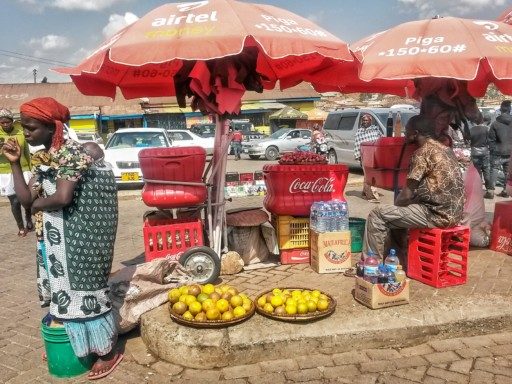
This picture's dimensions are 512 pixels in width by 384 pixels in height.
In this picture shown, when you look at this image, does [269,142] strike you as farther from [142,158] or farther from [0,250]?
[142,158]

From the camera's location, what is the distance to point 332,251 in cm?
473

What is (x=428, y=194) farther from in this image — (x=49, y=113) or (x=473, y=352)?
(x=49, y=113)

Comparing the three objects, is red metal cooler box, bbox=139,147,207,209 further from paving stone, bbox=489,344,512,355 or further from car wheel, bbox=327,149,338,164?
car wheel, bbox=327,149,338,164

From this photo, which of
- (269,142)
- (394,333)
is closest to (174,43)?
(394,333)

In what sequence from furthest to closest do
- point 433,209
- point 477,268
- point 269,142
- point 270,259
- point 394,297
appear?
point 269,142 < point 270,259 < point 477,268 < point 433,209 < point 394,297

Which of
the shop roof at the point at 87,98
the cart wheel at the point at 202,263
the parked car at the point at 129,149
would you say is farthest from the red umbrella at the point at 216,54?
the shop roof at the point at 87,98

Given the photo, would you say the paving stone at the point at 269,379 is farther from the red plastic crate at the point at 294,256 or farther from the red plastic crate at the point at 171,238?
the red plastic crate at the point at 294,256

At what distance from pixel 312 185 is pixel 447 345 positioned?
2026 mm

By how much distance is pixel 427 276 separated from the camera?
4.32 m

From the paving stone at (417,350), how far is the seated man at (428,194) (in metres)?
1.15

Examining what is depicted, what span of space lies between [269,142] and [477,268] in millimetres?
17535

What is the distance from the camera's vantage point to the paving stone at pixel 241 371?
333 cm

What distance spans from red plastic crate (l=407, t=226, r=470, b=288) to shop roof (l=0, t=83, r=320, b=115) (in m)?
31.8

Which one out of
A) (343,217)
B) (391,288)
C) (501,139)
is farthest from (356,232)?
(501,139)
